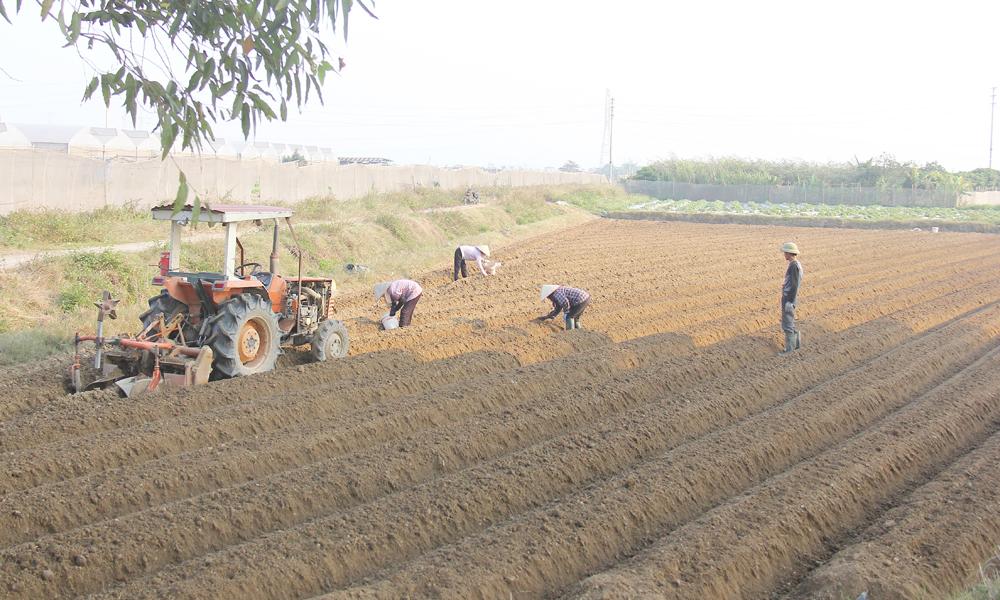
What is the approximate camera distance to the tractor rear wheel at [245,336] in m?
7.37

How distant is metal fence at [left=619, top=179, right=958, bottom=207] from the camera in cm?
4788

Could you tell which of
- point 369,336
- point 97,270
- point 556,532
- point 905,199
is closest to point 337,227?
point 97,270

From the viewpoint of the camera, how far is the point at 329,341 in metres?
8.72

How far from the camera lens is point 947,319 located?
12.6m

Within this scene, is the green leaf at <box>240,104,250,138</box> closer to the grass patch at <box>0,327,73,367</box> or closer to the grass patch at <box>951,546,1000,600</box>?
the grass patch at <box>951,546,1000,600</box>

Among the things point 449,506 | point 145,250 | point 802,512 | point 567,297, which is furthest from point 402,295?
point 802,512

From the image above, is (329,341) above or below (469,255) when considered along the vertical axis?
below

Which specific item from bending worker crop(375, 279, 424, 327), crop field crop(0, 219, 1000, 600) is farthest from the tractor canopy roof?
bending worker crop(375, 279, 424, 327)

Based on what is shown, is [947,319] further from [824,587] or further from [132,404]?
[132,404]

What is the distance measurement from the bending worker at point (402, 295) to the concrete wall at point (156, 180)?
10.1 ft

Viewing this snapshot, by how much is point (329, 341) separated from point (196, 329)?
4.98 ft

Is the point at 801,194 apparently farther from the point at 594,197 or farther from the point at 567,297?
the point at 567,297

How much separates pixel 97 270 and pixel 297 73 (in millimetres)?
10063

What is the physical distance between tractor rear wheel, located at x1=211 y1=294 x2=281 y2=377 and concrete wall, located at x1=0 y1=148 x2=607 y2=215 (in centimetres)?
265
